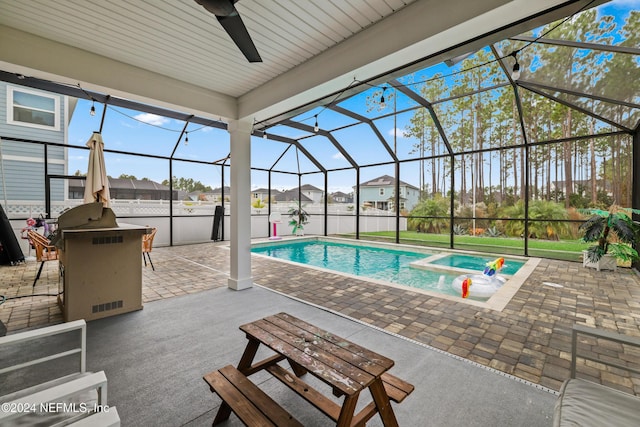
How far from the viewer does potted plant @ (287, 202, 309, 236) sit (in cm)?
1109

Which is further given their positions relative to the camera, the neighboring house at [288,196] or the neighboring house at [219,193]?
the neighboring house at [288,196]

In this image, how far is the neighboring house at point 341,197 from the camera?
11531 millimetres

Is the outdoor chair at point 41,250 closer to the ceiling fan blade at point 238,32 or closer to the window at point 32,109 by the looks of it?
the window at point 32,109

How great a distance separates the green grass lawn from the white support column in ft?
22.4

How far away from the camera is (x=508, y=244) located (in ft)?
28.9

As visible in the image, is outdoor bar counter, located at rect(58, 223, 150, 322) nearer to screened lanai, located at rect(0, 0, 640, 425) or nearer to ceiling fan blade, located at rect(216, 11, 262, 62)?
screened lanai, located at rect(0, 0, 640, 425)

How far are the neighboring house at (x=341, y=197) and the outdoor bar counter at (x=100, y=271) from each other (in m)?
8.77

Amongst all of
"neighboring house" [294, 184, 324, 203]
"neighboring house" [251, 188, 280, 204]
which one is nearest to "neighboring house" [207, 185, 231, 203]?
"neighboring house" [251, 188, 280, 204]

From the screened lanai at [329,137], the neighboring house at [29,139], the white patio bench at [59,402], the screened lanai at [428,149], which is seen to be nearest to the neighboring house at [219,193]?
the screened lanai at [428,149]

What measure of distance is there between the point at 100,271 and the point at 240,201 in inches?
74.8

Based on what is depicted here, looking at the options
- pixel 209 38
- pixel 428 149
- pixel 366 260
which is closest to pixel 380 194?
pixel 428 149

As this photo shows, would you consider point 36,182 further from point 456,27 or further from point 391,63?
point 456,27

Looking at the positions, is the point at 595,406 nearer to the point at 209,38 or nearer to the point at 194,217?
the point at 209,38

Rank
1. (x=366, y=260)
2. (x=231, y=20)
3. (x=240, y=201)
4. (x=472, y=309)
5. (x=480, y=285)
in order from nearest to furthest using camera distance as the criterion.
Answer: (x=231, y=20), (x=472, y=309), (x=240, y=201), (x=480, y=285), (x=366, y=260)
